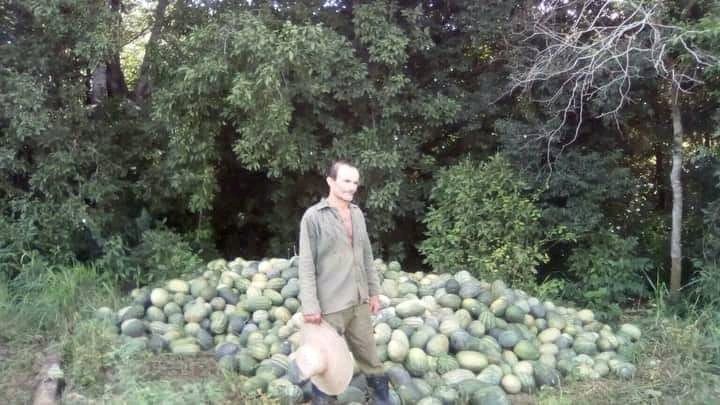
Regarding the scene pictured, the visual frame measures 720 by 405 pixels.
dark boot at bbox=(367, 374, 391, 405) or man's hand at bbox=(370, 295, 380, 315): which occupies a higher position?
man's hand at bbox=(370, 295, 380, 315)

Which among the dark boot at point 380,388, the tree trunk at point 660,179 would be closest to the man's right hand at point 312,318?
the dark boot at point 380,388

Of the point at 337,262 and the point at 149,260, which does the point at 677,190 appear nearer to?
the point at 337,262

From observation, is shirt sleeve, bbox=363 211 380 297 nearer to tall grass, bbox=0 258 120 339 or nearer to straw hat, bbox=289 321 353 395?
straw hat, bbox=289 321 353 395

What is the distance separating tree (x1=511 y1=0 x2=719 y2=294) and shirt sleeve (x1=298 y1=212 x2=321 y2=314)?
11.4 ft

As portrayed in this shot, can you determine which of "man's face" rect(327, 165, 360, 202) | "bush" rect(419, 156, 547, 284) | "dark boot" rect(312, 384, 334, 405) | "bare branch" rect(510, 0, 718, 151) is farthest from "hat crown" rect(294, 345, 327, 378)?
"bush" rect(419, 156, 547, 284)

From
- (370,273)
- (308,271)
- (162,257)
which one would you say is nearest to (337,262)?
(308,271)

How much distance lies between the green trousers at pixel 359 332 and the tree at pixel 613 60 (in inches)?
136

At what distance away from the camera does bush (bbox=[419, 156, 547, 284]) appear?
742 cm

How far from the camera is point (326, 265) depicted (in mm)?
3998

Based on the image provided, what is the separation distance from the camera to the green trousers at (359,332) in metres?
4.05

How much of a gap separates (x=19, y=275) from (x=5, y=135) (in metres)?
1.86

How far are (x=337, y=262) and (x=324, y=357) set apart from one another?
23.3 inches

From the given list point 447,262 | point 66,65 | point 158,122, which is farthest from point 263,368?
point 66,65

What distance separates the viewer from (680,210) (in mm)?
7082
